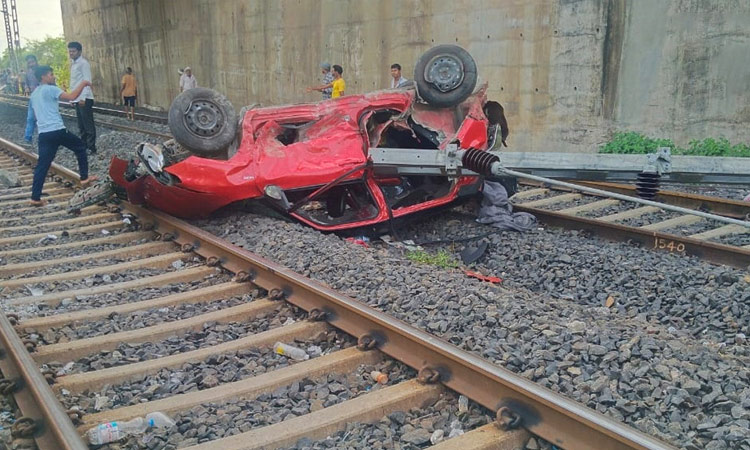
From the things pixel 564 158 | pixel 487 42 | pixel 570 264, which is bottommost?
pixel 570 264

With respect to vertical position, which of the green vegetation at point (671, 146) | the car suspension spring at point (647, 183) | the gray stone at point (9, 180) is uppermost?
the car suspension spring at point (647, 183)

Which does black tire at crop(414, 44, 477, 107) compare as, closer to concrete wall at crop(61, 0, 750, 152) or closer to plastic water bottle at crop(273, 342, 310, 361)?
plastic water bottle at crop(273, 342, 310, 361)

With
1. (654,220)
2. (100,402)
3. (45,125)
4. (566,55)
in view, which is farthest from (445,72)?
(566,55)

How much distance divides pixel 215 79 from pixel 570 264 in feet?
70.4

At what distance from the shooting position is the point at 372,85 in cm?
1720

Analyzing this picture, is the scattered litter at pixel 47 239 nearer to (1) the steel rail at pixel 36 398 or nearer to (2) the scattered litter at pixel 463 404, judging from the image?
(1) the steel rail at pixel 36 398

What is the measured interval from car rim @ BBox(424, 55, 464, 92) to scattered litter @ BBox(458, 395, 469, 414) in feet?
13.9

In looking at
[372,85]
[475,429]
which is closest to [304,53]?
[372,85]

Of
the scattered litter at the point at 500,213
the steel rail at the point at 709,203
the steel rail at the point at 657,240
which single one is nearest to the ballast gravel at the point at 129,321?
the scattered litter at the point at 500,213

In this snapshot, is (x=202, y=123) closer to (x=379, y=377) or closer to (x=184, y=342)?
(x=184, y=342)

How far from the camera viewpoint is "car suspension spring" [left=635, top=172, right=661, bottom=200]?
206 inches

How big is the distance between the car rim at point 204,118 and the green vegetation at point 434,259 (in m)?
2.32

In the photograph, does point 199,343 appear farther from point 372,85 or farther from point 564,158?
point 372,85

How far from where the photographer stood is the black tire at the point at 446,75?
6.70m
